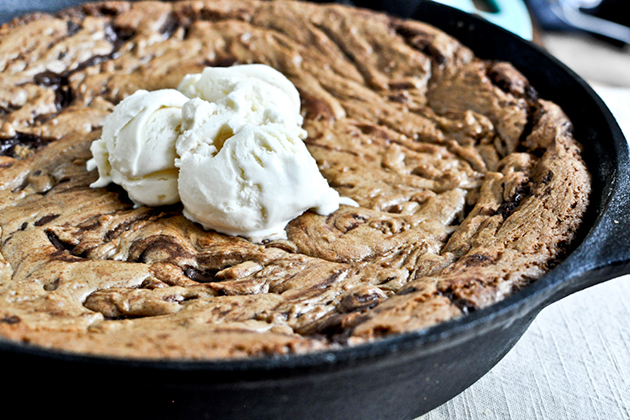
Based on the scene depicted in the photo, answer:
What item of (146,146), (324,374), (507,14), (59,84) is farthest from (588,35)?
(324,374)

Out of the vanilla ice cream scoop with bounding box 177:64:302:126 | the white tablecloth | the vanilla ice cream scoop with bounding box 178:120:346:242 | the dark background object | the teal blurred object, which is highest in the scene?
Result: the teal blurred object

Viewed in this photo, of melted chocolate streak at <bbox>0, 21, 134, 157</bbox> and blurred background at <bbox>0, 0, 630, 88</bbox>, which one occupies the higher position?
melted chocolate streak at <bbox>0, 21, 134, 157</bbox>

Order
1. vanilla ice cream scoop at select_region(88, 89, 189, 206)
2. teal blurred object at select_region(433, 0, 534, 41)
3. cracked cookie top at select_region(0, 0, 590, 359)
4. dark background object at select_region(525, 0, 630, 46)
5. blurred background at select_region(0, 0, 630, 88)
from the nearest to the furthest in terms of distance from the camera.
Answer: cracked cookie top at select_region(0, 0, 590, 359), vanilla ice cream scoop at select_region(88, 89, 189, 206), teal blurred object at select_region(433, 0, 534, 41), blurred background at select_region(0, 0, 630, 88), dark background object at select_region(525, 0, 630, 46)

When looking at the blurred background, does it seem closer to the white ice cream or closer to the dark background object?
the dark background object

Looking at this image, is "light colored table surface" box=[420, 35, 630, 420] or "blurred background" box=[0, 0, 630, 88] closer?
"light colored table surface" box=[420, 35, 630, 420]

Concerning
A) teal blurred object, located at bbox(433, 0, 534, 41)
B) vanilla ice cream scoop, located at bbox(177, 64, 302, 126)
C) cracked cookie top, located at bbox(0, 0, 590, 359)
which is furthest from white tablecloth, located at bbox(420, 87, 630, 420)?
teal blurred object, located at bbox(433, 0, 534, 41)
